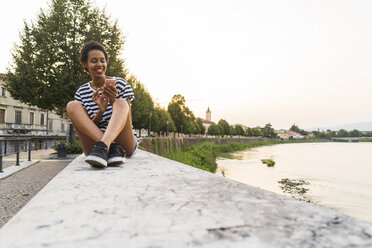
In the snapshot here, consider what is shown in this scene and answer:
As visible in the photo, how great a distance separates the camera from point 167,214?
0.95 m

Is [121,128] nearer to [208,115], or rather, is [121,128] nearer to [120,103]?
[120,103]

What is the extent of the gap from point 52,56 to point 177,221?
15107 mm

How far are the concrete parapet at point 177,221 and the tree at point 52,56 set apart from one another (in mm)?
13493

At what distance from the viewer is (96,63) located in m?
2.98

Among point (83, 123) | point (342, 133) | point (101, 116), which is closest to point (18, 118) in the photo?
point (101, 116)

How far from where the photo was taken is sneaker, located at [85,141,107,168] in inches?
82.5

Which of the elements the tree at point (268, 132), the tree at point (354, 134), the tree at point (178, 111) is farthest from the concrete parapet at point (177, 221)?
the tree at point (354, 134)

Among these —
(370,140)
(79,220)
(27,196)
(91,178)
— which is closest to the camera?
(79,220)

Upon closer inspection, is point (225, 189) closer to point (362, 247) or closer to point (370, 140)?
point (362, 247)

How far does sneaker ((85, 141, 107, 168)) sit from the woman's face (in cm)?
115

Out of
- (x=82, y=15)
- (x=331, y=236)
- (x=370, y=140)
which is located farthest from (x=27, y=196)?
(x=370, y=140)

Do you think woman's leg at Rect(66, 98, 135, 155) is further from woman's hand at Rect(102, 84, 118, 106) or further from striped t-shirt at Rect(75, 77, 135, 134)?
striped t-shirt at Rect(75, 77, 135, 134)

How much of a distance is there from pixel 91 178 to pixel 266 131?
5548 inches

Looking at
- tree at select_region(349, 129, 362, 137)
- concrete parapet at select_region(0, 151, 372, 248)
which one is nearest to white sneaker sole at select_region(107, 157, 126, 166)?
concrete parapet at select_region(0, 151, 372, 248)
